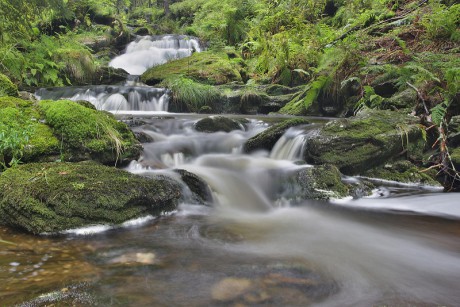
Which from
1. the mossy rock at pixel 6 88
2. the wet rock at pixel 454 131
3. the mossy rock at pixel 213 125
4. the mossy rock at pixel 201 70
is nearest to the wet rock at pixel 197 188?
the mossy rock at pixel 213 125

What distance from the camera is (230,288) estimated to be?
2.36 meters

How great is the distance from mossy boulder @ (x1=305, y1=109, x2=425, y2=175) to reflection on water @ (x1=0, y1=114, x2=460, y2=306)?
83 cm

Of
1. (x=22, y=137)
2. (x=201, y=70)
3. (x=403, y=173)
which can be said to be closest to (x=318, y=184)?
(x=403, y=173)

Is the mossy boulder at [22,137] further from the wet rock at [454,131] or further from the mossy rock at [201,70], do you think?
the mossy rock at [201,70]

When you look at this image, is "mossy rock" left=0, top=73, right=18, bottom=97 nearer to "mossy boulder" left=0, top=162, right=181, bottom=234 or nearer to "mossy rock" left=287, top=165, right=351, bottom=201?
"mossy boulder" left=0, top=162, right=181, bottom=234

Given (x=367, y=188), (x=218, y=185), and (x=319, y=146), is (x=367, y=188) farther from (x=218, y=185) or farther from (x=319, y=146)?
(x=218, y=185)

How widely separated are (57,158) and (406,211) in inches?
188

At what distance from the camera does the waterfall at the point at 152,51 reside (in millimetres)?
17453

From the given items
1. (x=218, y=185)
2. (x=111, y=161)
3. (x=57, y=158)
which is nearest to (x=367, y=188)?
(x=218, y=185)

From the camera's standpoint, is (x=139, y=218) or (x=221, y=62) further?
(x=221, y=62)

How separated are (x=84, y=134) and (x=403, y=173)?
524 centimetres

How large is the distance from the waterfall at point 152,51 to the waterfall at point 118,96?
6.19 m

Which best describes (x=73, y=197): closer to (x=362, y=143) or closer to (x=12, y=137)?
(x=12, y=137)

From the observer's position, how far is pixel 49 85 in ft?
38.0
